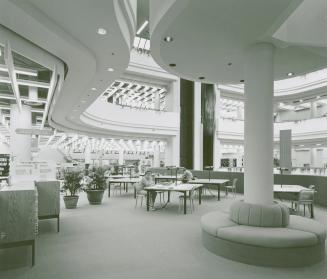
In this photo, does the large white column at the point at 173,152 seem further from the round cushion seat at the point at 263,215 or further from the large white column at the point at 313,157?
the round cushion seat at the point at 263,215

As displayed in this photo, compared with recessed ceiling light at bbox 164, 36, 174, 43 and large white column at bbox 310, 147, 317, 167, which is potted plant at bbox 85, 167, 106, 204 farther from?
large white column at bbox 310, 147, 317, 167

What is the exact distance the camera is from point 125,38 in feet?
15.9

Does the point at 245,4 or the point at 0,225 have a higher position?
the point at 245,4

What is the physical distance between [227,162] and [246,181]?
17.9 m

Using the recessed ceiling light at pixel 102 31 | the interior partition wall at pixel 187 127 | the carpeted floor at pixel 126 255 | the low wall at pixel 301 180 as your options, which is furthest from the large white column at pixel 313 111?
the recessed ceiling light at pixel 102 31

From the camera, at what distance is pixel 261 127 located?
472cm

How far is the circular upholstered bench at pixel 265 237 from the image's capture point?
12.4 ft

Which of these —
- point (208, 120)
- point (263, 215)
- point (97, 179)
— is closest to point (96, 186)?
point (97, 179)

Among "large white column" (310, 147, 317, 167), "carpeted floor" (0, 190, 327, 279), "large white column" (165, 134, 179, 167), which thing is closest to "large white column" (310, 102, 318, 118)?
"large white column" (310, 147, 317, 167)

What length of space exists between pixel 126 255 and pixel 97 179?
534cm

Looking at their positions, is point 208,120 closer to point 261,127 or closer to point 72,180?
point 72,180

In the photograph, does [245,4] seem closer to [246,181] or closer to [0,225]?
[246,181]

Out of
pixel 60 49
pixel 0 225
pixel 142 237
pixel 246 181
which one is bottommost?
pixel 142 237

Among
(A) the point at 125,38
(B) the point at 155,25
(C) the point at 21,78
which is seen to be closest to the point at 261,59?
(B) the point at 155,25
